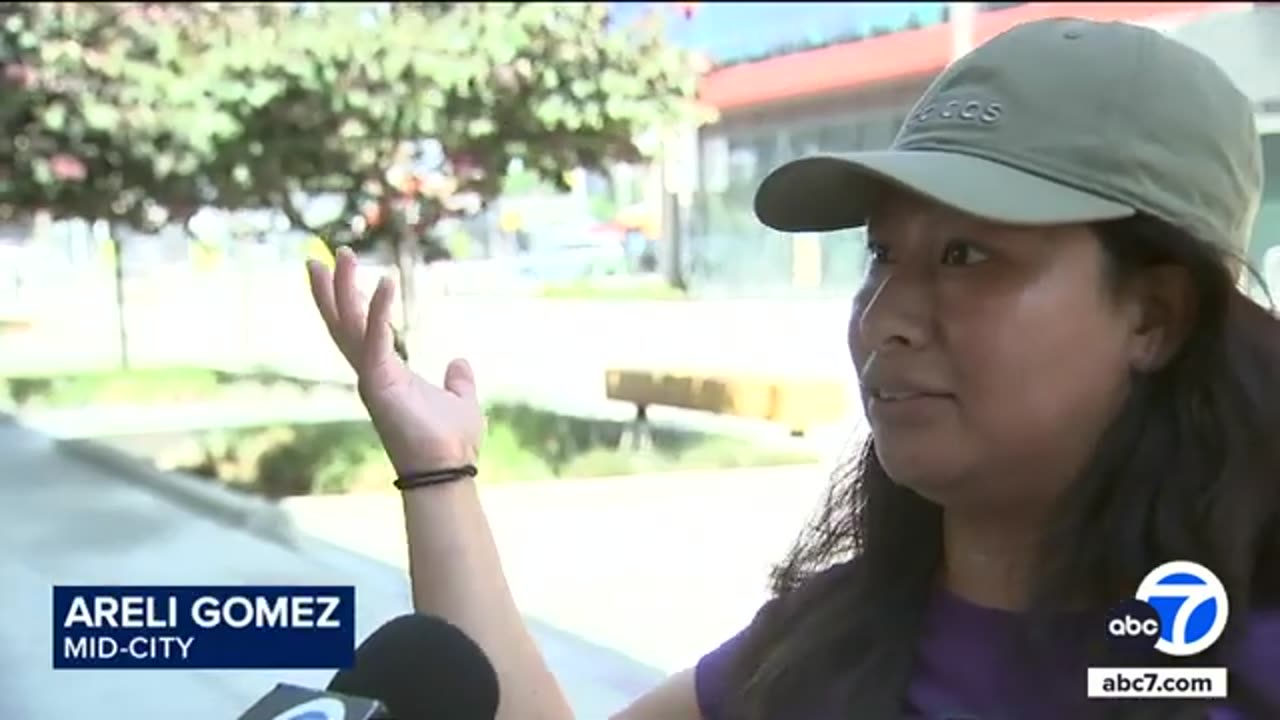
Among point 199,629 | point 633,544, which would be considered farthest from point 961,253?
point 633,544

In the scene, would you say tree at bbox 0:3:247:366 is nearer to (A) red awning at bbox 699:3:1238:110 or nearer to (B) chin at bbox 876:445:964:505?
(A) red awning at bbox 699:3:1238:110

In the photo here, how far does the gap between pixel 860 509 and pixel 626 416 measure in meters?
1.57

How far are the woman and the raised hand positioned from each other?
0.23m

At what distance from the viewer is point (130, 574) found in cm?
A: 143

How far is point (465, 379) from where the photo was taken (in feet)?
3.06

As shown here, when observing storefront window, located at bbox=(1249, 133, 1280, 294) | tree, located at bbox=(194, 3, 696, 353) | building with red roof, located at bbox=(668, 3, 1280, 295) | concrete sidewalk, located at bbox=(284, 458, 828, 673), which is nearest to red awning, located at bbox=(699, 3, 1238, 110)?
building with red roof, located at bbox=(668, 3, 1280, 295)

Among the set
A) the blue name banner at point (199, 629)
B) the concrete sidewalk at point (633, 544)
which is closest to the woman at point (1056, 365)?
the blue name banner at point (199, 629)

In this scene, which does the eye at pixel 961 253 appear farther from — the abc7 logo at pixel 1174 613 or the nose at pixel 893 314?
the abc7 logo at pixel 1174 613

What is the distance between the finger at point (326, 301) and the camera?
90 cm

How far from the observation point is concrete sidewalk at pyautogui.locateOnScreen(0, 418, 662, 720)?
127cm

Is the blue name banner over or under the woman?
under

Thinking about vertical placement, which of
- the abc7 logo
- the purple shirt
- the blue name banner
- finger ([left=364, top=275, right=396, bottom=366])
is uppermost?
finger ([left=364, top=275, right=396, bottom=366])

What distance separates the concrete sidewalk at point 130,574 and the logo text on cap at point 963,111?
1.43ft

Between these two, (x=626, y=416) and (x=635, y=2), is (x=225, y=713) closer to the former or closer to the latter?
(x=626, y=416)
